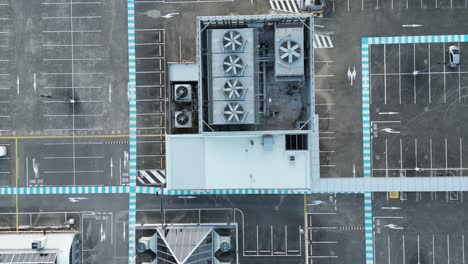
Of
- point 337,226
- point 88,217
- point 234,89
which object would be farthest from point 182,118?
point 337,226

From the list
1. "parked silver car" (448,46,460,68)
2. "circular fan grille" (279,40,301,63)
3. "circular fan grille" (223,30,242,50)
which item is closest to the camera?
"circular fan grille" (279,40,301,63)

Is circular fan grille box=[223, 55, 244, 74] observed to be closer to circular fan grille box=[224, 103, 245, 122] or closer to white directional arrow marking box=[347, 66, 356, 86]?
circular fan grille box=[224, 103, 245, 122]

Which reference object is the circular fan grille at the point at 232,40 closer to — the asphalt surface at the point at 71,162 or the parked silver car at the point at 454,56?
the asphalt surface at the point at 71,162

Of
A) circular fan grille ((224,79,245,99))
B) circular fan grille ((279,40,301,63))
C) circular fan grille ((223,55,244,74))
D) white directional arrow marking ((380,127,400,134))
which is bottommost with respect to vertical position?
white directional arrow marking ((380,127,400,134))

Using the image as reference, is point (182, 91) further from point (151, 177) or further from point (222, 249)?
point (222, 249)

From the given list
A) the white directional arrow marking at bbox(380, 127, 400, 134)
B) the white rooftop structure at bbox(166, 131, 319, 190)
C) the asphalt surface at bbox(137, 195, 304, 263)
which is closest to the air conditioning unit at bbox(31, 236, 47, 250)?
the asphalt surface at bbox(137, 195, 304, 263)

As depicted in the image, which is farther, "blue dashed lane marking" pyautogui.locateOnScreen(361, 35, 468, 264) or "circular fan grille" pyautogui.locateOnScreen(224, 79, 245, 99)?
"blue dashed lane marking" pyautogui.locateOnScreen(361, 35, 468, 264)

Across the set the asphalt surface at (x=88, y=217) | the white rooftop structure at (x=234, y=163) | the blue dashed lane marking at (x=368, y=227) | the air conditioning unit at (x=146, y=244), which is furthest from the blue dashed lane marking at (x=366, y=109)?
the asphalt surface at (x=88, y=217)
